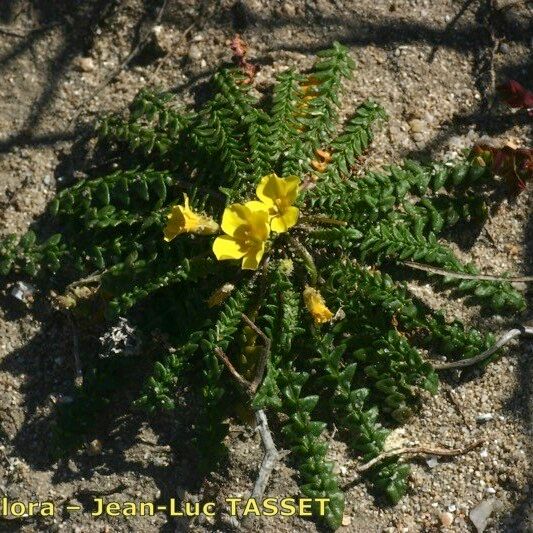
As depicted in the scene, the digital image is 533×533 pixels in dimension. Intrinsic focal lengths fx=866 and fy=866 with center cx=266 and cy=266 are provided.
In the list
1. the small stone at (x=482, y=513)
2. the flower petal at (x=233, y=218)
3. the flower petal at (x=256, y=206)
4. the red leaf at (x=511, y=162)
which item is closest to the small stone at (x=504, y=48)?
the red leaf at (x=511, y=162)

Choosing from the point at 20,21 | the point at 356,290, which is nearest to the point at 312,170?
the point at 356,290

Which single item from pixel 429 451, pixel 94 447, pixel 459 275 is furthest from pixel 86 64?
pixel 429 451

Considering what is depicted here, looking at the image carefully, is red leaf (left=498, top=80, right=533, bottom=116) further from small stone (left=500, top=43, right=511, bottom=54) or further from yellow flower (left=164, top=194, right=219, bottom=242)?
yellow flower (left=164, top=194, right=219, bottom=242)

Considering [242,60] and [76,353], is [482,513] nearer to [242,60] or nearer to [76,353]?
[76,353]

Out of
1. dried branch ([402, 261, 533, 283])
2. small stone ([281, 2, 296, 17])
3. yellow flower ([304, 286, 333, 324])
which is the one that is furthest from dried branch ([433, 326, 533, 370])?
small stone ([281, 2, 296, 17])

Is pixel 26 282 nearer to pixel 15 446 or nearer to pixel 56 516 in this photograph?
pixel 15 446
